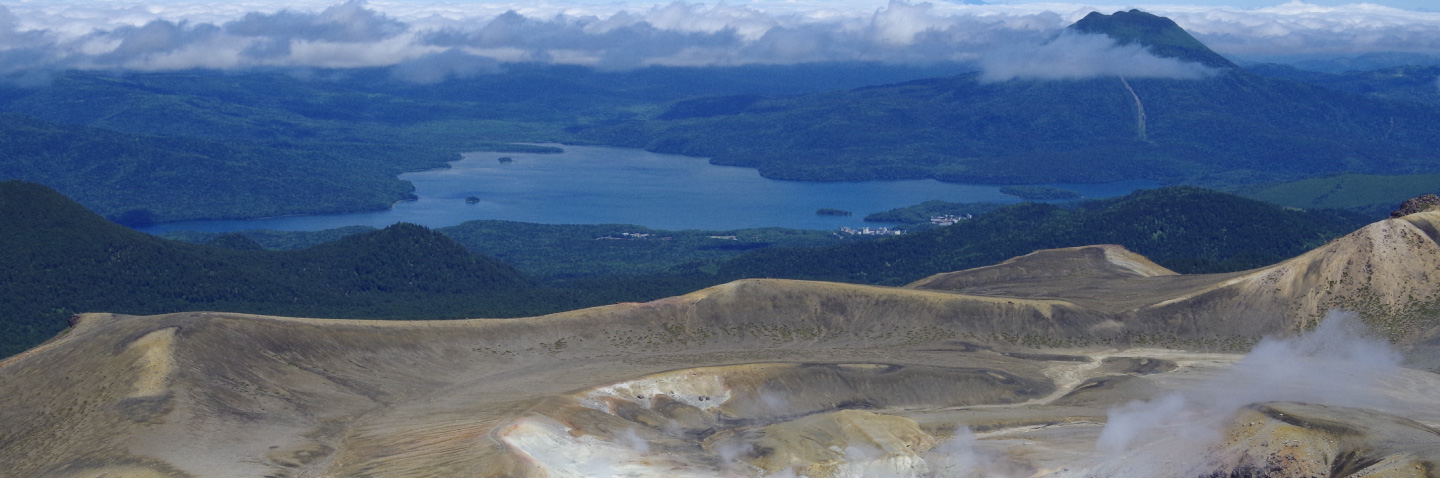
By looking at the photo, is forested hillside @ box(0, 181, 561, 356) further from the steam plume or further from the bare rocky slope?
the steam plume

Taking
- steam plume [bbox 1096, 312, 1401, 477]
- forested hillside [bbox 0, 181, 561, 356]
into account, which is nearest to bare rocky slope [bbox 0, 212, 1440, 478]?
steam plume [bbox 1096, 312, 1401, 477]

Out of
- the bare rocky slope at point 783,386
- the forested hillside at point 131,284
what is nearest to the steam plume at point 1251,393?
the bare rocky slope at point 783,386

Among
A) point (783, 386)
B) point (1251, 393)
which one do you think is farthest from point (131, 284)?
point (1251, 393)

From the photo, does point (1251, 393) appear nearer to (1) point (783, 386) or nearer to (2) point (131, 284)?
(1) point (783, 386)

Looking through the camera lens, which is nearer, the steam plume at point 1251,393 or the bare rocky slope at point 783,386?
the bare rocky slope at point 783,386

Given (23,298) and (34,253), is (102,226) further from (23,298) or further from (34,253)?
(23,298)

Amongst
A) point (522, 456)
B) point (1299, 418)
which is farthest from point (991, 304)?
point (522, 456)

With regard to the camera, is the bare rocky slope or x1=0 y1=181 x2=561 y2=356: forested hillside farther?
x1=0 y1=181 x2=561 y2=356: forested hillside

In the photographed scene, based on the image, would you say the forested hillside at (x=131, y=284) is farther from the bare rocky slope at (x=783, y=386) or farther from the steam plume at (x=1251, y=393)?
the steam plume at (x=1251, y=393)
